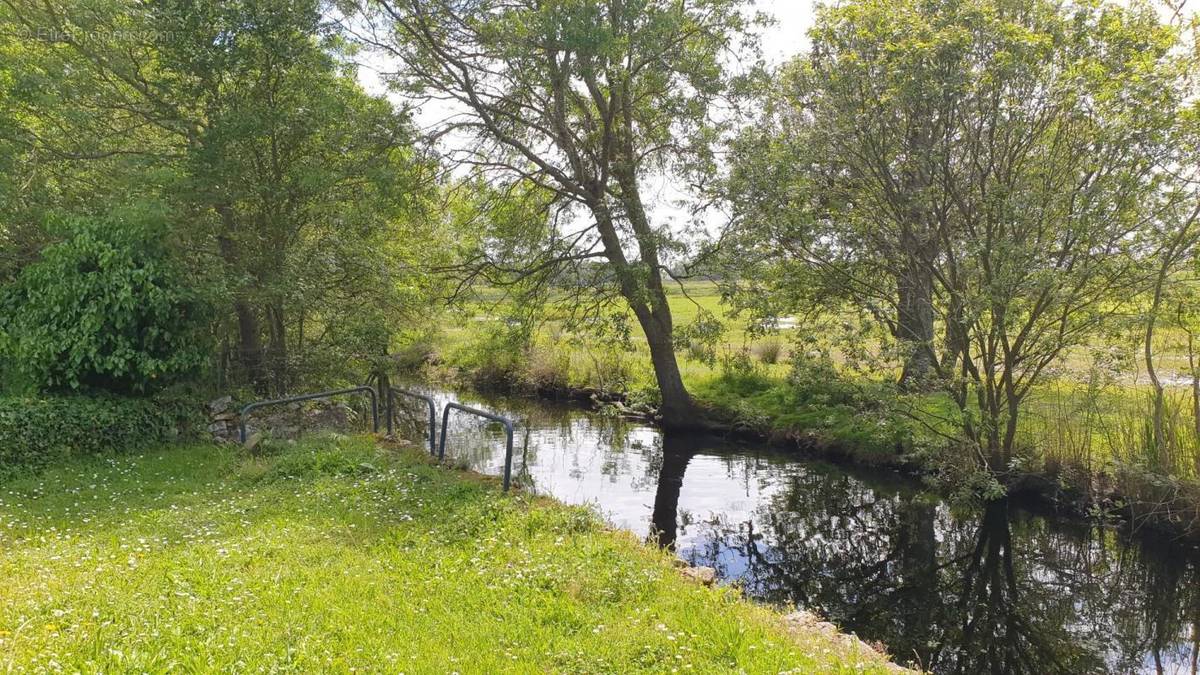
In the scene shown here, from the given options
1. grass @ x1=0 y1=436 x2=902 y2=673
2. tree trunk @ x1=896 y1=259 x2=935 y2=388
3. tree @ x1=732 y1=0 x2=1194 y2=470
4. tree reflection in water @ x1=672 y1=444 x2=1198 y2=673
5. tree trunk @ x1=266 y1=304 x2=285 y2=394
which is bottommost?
tree reflection in water @ x1=672 y1=444 x2=1198 y2=673

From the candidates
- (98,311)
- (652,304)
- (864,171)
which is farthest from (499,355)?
(864,171)

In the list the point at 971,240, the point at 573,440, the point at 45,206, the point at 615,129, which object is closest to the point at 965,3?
the point at 971,240

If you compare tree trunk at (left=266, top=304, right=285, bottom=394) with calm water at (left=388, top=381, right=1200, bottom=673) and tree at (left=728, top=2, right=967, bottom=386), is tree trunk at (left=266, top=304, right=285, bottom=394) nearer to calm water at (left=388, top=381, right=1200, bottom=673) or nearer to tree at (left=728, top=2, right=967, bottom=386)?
calm water at (left=388, top=381, right=1200, bottom=673)

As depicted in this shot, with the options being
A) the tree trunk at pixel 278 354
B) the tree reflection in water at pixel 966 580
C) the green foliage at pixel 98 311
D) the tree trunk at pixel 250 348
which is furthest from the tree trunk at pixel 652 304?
the green foliage at pixel 98 311

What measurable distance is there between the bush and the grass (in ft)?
2.97

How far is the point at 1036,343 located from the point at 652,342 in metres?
8.70

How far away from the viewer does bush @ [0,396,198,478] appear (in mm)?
9164

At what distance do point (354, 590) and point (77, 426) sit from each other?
22.6ft

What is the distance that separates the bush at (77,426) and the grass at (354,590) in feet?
2.97

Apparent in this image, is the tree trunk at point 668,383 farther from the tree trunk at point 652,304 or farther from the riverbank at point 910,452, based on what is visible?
the riverbank at point 910,452

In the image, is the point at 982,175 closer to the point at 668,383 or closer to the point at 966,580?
the point at 966,580

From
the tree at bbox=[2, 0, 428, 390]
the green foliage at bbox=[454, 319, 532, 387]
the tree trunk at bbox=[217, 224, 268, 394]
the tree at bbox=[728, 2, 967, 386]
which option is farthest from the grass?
the green foliage at bbox=[454, 319, 532, 387]

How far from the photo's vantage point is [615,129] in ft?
54.1

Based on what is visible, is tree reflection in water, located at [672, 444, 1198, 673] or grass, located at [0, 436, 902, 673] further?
tree reflection in water, located at [672, 444, 1198, 673]
